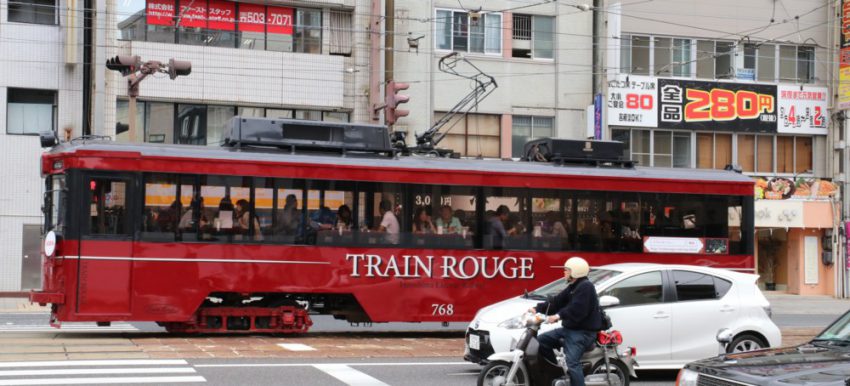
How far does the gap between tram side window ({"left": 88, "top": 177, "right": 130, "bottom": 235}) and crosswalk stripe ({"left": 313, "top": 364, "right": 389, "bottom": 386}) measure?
4.82 meters

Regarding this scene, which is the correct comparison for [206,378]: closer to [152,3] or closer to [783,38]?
[152,3]

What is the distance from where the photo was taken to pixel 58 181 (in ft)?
58.4

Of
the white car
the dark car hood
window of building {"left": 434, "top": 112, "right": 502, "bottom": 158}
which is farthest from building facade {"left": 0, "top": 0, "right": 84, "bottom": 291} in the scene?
the dark car hood

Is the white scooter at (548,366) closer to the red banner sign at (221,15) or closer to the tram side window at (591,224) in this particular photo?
the tram side window at (591,224)

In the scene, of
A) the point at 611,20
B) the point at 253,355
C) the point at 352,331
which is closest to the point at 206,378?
the point at 253,355

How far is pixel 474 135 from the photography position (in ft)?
117

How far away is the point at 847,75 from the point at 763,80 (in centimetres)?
271

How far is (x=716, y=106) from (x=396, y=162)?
69.5 ft

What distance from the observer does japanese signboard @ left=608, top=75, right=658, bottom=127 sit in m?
36.1

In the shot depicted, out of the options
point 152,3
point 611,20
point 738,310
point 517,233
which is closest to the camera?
point 738,310

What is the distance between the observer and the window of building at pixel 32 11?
102 ft

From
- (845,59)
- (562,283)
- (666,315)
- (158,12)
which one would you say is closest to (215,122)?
(158,12)

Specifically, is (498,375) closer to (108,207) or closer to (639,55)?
(108,207)

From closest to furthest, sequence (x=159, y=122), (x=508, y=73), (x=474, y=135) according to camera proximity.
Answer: (x=159, y=122) < (x=474, y=135) < (x=508, y=73)
